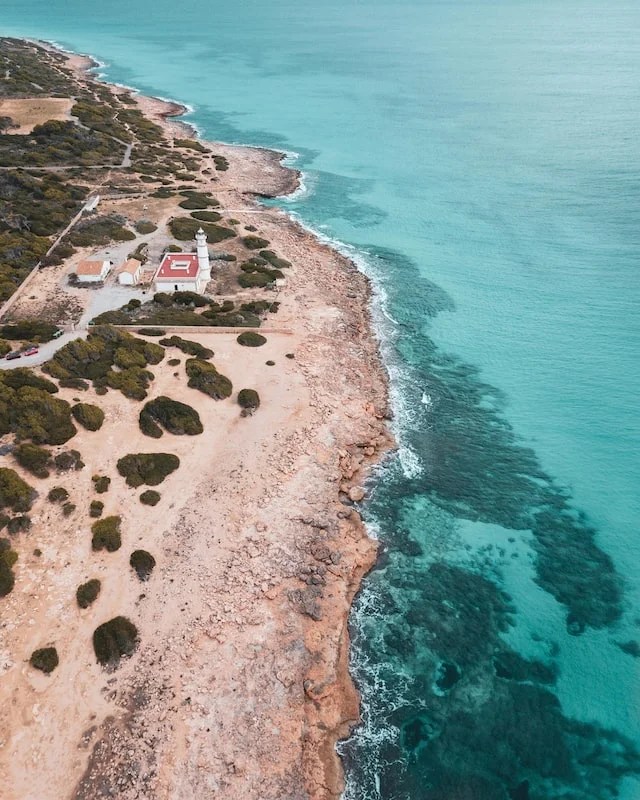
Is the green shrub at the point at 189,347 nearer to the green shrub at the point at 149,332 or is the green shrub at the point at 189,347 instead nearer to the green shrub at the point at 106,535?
the green shrub at the point at 149,332

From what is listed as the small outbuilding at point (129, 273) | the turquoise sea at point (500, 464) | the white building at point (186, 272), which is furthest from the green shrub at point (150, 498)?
the small outbuilding at point (129, 273)

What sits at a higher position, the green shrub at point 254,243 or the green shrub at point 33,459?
the green shrub at point 33,459

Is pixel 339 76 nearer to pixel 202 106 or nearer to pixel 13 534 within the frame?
pixel 202 106

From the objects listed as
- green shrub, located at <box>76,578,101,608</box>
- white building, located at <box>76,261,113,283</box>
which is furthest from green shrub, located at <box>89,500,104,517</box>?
white building, located at <box>76,261,113,283</box>

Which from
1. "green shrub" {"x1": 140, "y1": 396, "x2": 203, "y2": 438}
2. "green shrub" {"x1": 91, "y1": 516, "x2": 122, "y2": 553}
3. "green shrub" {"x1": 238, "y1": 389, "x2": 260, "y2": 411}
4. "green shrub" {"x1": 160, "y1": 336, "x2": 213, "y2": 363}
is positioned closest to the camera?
"green shrub" {"x1": 91, "y1": 516, "x2": 122, "y2": 553}

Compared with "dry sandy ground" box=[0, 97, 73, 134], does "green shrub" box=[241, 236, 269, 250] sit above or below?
below

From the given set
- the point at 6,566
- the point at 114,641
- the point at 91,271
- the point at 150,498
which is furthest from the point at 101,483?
the point at 91,271

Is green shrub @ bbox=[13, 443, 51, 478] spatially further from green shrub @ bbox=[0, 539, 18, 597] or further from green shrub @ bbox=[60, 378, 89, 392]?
green shrub @ bbox=[60, 378, 89, 392]

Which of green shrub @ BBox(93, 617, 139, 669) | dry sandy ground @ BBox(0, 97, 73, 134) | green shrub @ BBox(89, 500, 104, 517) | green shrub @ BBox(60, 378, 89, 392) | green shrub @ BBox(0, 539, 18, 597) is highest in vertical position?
dry sandy ground @ BBox(0, 97, 73, 134)
